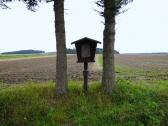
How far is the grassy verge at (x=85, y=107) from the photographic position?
9680mm

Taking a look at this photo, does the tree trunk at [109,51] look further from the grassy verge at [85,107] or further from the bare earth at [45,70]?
the bare earth at [45,70]

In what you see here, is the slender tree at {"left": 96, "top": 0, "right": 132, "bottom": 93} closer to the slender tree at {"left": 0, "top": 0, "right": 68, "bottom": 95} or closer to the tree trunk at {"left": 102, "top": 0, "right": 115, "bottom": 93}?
the tree trunk at {"left": 102, "top": 0, "right": 115, "bottom": 93}

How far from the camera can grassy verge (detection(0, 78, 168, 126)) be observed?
9680 mm

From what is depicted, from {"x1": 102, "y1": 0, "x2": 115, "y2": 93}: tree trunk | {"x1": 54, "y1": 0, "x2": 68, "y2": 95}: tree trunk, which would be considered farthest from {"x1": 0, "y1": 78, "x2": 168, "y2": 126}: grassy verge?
{"x1": 54, "y1": 0, "x2": 68, "y2": 95}: tree trunk

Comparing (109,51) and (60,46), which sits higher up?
(60,46)

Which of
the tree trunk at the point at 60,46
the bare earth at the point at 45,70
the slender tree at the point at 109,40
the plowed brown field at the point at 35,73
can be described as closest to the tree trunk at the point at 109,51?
the slender tree at the point at 109,40

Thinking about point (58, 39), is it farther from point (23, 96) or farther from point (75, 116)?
point (75, 116)

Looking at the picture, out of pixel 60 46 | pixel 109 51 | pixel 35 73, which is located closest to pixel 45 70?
pixel 35 73

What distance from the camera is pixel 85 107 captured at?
10.6m

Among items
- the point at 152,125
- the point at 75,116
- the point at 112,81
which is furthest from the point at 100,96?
the point at 152,125

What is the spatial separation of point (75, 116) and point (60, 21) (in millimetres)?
3284

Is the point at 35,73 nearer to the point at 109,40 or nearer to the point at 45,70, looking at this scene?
the point at 45,70

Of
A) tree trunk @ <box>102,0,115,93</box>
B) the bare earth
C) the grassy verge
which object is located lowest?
the bare earth

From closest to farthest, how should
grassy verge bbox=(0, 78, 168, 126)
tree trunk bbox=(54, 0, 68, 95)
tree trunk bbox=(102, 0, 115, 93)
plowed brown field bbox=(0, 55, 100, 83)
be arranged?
grassy verge bbox=(0, 78, 168, 126) < tree trunk bbox=(54, 0, 68, 95) < tree trunk bbox=(102, 0, 115, 93) < plowed brown field bbox=(0, 55, 100, 83)
